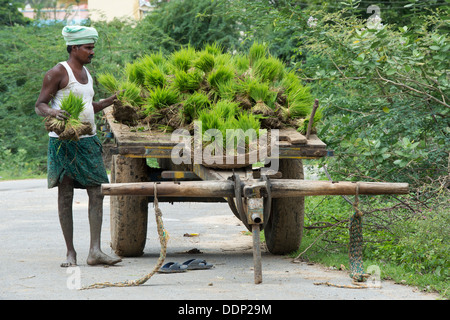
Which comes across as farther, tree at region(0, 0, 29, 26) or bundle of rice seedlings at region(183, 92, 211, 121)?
tree at region(0, 0, 29, 26)

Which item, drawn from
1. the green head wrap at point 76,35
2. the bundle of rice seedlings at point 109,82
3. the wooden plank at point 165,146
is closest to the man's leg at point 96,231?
the wooden plank at point 165,146

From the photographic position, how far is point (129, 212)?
600 cm

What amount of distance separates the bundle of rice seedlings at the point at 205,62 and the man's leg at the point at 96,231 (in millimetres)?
1418

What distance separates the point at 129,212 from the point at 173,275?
1.05 m

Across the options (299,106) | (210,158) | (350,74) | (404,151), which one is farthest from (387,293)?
(350,74)

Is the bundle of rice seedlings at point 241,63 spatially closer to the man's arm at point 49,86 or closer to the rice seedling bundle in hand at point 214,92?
the rice seedling bundle in hand at point 214,92

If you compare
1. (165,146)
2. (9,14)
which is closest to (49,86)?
(165,146)

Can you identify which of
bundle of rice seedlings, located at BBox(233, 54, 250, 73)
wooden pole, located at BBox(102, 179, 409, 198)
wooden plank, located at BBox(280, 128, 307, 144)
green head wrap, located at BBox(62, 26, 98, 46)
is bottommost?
wooden pole, located at BBox(102, 179, 409, 198)

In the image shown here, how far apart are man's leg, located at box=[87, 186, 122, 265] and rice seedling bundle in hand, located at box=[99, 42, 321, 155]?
2.31ft

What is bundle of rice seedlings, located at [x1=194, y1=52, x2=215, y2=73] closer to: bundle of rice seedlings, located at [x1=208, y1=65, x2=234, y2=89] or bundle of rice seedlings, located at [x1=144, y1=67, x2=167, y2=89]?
bundle of rice seedlings, located at [x1=208, y1=65, x2=234, y2=89]

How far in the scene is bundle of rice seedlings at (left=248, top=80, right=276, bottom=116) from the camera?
18.2ft

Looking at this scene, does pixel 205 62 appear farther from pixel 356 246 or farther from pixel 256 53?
pixel 356 246

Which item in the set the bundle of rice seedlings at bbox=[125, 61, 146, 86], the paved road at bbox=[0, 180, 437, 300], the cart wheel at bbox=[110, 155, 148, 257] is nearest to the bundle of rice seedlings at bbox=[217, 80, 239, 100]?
the bundle of rice seedlings at bbox=[125, 61, 146, 86]
